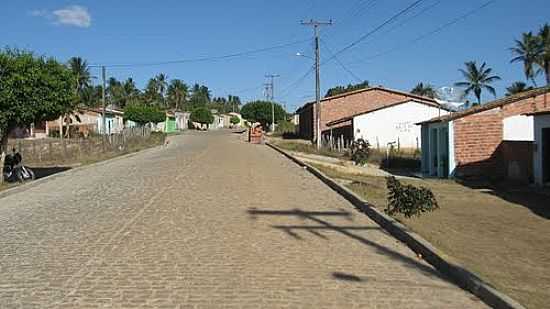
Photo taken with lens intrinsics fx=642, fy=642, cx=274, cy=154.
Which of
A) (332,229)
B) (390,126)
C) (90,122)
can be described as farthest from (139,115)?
(332,229)

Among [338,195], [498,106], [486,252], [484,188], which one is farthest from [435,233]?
[498,106]

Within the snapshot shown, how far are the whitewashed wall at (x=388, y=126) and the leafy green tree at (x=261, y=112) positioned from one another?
2332 inches

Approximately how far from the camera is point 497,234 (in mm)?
10891

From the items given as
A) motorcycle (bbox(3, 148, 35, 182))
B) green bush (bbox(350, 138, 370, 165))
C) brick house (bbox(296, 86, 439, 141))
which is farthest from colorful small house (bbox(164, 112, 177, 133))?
motorcycle (bbox(3, 148, 35, 182))

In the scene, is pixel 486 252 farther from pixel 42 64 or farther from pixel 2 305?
pixel 42 64

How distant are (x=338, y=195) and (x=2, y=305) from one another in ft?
35.8

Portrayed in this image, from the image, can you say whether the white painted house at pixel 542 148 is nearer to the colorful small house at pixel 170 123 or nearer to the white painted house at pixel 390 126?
the white painted house at pixel 390 126

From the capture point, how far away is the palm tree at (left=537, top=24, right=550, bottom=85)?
6106cm

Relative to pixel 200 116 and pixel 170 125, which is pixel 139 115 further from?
pixel 200 116

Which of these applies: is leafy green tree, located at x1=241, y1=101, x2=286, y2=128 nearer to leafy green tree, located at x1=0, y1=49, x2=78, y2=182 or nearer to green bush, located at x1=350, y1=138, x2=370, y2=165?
green bush, located at x1=350, y1=138, x2=370, y2=165

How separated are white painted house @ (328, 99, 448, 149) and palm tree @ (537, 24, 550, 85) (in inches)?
881

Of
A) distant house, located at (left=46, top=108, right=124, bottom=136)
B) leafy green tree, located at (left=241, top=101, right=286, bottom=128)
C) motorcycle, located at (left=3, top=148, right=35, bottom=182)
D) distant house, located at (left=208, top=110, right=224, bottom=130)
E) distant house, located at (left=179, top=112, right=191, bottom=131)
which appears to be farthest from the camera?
distant house, located at (left=208, top=110, right=224, bottom=130)

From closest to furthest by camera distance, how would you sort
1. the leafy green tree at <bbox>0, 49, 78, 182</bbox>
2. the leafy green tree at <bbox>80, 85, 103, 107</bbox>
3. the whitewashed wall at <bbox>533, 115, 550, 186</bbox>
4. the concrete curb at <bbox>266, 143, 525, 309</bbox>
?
the concrete curb at <bbox>266, 143, 525, 309</bbox> < the leafy green tree at <bbox>0, 49, 78, 182</bbox> < the whitewashed wall at <bbox>533, 115, 550, 186</bbox> < the leafy green tree at <bbox>80, 85, 103, 107</bbox>

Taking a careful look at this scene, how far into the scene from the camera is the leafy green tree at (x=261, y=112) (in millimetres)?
104312
